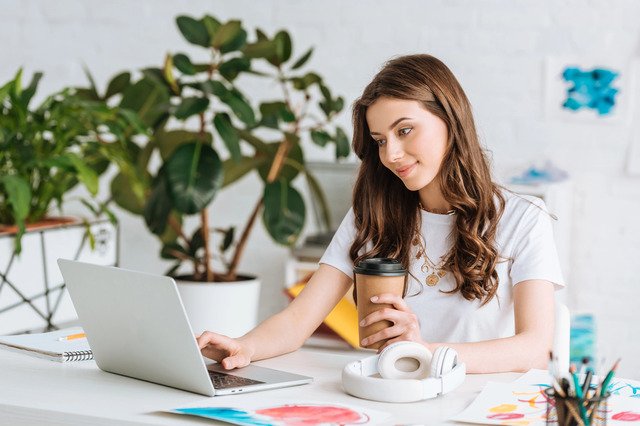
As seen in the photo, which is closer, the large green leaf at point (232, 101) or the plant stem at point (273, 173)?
the large green leaf at point (232, 101)

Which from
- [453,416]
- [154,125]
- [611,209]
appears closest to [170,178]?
[154,125]

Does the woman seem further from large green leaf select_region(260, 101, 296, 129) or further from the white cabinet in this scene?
large green leaf select_region(260, 101, 296, 129)

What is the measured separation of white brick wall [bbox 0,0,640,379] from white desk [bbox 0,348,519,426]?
6.87 feet

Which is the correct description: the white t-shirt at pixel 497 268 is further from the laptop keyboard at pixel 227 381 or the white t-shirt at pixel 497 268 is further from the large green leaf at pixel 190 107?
the large green leaf at pixel 190 107

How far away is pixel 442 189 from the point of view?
2.04 m

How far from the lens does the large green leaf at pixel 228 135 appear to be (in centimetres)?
327

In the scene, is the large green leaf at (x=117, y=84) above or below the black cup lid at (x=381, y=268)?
above

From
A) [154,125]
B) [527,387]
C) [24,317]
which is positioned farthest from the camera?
[154,125]

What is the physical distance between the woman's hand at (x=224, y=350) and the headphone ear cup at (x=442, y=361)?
1.28 feet

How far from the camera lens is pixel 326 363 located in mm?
1819

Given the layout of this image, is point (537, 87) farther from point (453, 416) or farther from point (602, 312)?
point (453, 416)

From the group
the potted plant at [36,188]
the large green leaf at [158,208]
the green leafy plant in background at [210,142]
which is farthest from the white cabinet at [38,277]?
the large green leaf at [158,208]

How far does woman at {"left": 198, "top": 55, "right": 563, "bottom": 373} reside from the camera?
1917mm

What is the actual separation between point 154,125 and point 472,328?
5.54 feet
